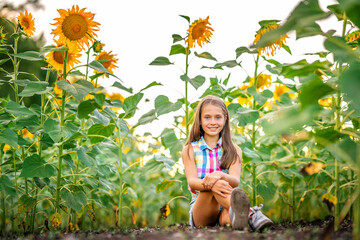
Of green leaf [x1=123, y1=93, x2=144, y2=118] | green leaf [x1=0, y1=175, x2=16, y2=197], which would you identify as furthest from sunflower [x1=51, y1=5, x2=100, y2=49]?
green leaf [x1=0, y1=175, x2=16, y2=197]

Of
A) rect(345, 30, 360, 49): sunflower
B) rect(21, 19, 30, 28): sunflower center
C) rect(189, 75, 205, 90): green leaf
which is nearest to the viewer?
rect(345, 30, 360, 49): sunflower

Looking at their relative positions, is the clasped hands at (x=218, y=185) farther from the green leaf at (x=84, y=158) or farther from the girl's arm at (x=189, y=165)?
the green leaf at (x=84, y=158)

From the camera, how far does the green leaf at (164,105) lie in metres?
2.65

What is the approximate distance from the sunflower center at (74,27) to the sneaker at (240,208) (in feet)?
4.87

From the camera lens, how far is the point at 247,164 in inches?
113

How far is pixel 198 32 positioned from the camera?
2.76 m

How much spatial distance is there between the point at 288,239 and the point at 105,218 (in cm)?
341

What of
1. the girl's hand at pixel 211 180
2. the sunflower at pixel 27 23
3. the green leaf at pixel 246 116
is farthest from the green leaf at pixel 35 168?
the green leaf at pixel 246 116

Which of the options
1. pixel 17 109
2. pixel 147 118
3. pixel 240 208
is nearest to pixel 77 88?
pixel 17 109

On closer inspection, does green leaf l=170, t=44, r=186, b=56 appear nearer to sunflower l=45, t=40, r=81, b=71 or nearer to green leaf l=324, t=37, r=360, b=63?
sunflower l=45, t=40, r=81, b=71

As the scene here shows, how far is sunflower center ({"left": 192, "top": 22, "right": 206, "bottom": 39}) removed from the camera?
274cm

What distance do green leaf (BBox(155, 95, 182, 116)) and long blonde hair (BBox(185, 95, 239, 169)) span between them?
0.16 m

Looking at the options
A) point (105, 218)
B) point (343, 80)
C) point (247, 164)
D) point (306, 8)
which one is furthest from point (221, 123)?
point (105, 218)

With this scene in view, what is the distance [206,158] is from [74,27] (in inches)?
49.3
